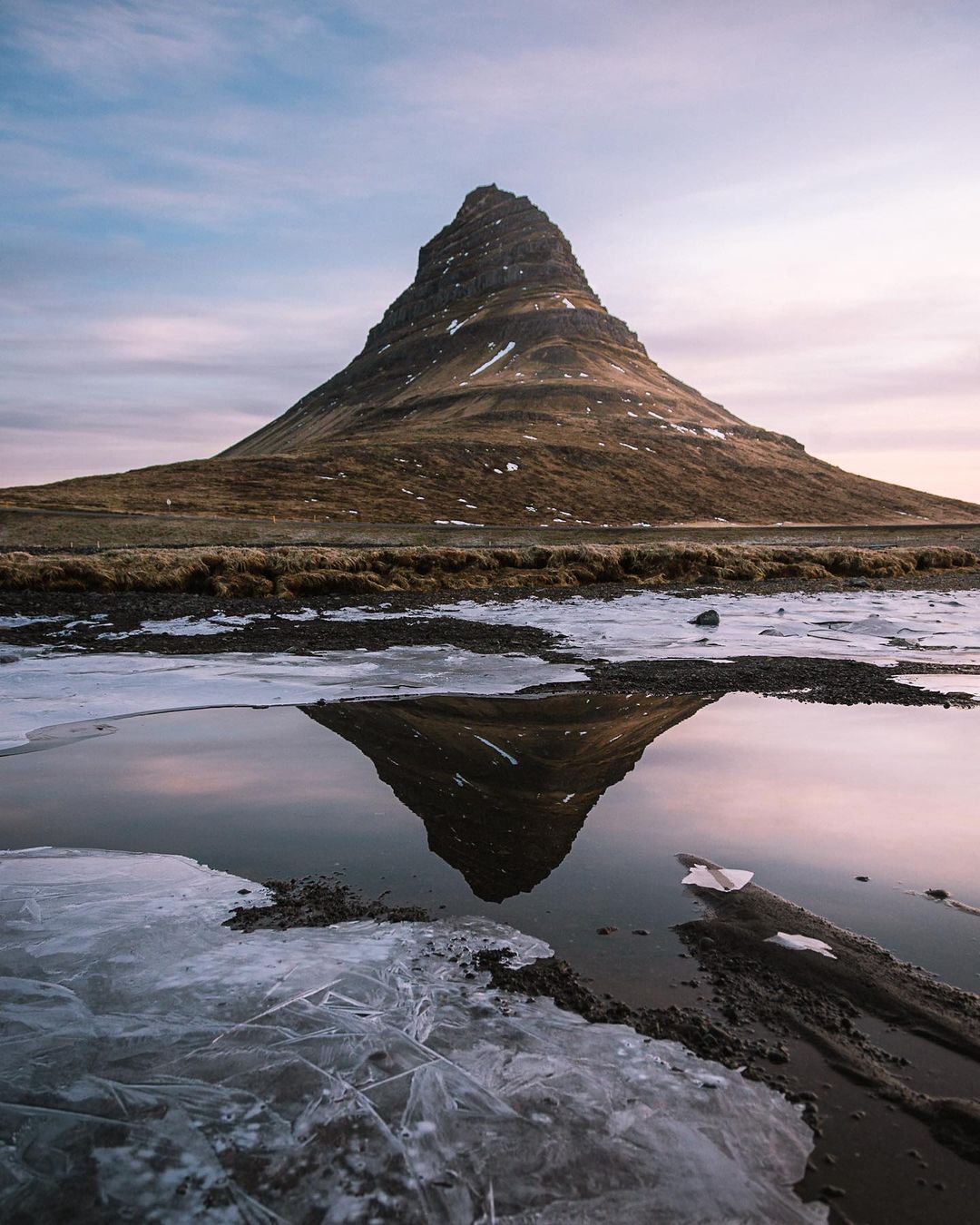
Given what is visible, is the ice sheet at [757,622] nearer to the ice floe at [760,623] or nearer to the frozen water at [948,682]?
the ice floe at [760,623]

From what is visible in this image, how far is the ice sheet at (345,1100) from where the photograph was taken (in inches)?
128

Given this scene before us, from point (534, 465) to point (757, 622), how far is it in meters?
94.7

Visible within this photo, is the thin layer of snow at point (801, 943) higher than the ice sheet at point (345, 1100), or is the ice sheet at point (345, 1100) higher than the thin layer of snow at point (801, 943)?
the thin layer of snow at point (801, 943)

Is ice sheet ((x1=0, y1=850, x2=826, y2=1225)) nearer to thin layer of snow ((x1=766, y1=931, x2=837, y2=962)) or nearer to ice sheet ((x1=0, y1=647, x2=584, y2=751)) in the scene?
thin layer of snow ((x1=766, y1=931, x2=837, y2=962))

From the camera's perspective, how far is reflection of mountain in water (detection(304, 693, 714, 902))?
6797 millimetres

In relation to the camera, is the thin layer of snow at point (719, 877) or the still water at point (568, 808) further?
the thin layer of snow at point (719, 877)

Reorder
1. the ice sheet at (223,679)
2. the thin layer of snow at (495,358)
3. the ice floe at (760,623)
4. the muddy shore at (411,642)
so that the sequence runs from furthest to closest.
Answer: the thin layer of snow at (495,358) < the ice floe at (760,623) < the muddy shore at (411,642) < the ice sheet at (223,679)

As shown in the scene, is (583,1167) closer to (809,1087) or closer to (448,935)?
(809,1087)

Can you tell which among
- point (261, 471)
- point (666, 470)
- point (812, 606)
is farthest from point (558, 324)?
point (812, 606)

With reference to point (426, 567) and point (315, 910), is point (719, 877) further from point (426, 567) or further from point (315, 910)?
point (426, 567)

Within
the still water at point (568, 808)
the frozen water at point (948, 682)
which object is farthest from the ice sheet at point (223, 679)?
the frozen water at point (948, 682)

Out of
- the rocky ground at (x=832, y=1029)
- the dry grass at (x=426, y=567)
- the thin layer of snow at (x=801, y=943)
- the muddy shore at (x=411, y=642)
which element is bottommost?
the rocky ground at (x=832, y=1029)

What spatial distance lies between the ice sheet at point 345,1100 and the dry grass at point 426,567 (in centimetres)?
2377

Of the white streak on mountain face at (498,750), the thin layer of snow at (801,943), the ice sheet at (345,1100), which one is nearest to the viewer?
the ice sheet at (345,1100)
